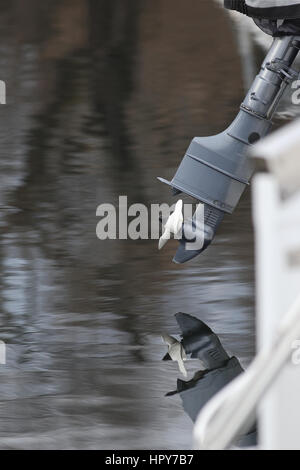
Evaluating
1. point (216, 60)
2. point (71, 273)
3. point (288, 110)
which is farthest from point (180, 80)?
point (71, 273)

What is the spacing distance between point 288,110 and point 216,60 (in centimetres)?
154

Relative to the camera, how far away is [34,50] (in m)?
9.32

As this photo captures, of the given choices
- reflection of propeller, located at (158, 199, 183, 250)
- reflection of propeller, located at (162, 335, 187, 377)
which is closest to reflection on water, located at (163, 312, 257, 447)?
reflection of propeller, located at (162, 335, 187, 377)

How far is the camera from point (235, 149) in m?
4.72

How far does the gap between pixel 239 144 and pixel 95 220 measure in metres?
1.50

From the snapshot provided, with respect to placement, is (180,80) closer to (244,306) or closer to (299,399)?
(244,306)

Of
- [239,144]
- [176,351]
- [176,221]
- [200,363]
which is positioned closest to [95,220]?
[176,221]

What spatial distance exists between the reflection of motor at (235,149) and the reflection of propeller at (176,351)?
0.52m

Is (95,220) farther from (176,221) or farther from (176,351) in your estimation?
(176,351)

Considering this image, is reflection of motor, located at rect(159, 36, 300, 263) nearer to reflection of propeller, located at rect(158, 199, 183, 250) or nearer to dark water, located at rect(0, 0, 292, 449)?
reflection of propeller, located at rect(158, 199, 183, 250)

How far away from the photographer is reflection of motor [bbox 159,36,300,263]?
185 inches

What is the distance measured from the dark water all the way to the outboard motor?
51 centimetres
